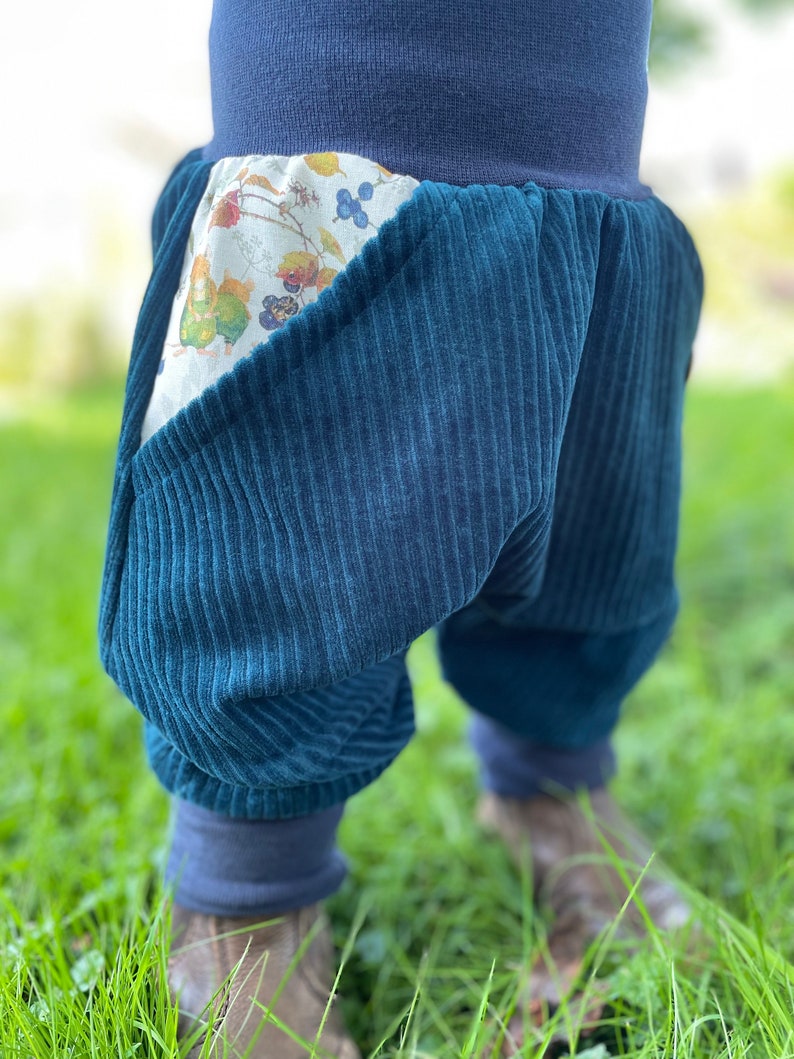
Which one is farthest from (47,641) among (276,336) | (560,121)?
(560,121)

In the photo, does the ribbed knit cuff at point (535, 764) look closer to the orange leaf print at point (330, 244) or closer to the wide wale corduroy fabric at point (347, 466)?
the wide wale corduroy fabric at point (347, 466)

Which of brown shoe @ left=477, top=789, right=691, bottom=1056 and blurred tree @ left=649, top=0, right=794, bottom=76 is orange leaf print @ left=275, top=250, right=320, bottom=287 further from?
blurred tree @ left=649, top=0, right=794, bottom=76

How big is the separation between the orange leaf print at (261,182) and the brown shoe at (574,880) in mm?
685

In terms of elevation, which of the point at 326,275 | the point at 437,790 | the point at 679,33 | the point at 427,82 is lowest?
the point at 437,790

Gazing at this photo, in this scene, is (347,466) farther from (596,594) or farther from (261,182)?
(596,594)

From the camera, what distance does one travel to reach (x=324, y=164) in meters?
0.71

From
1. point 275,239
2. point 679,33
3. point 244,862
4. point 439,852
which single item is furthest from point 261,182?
point 679,33

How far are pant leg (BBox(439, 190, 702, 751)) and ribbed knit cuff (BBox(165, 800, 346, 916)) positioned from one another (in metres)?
0.26

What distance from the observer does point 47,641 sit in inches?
68.4

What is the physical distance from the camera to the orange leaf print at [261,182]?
72cm

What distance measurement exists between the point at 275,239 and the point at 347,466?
0.18 meters

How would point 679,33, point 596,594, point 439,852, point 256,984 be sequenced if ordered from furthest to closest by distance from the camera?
point 679,33, point 439,852, point 596,594, point 256,984

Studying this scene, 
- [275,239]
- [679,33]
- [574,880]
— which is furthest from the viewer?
[679,33]

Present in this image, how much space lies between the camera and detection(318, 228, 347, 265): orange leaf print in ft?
2.34
